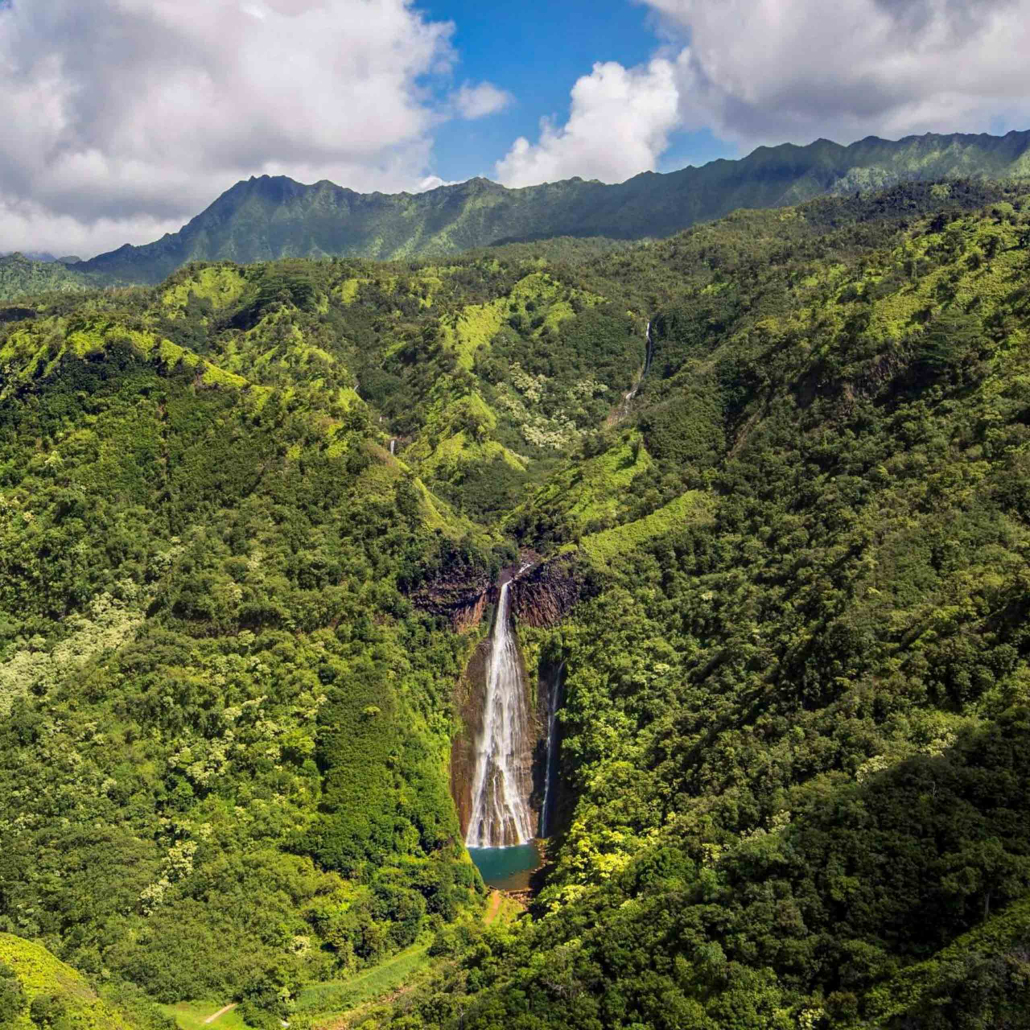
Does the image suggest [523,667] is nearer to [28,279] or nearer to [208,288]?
[208,288]

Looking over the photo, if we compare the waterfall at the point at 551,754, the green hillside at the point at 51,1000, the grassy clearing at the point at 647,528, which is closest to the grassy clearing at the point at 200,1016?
the green hillside at the point at 51,1000

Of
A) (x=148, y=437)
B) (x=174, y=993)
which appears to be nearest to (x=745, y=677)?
(x=174, y=993)

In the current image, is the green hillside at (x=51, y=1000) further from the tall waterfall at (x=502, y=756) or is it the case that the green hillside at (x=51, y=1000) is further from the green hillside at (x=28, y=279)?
the green hillside at (x=28, y=279)

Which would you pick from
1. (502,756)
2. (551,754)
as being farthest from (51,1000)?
(551,754)

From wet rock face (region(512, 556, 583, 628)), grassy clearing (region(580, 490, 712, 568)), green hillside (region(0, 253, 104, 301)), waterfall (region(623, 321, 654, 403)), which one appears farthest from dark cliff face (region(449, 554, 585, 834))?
green hillside (region(0, 253, 104, 301))

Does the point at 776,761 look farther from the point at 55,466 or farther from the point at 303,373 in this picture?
the point at 303,373

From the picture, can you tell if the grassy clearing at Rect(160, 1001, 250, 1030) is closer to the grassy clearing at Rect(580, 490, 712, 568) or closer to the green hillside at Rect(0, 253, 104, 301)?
the grassy clearing at Rect(580, 490, 712, 568)
